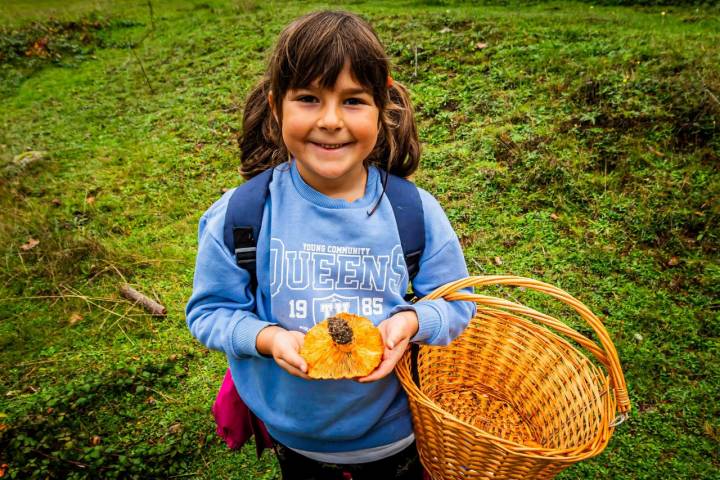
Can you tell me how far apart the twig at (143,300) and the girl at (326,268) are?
199cm

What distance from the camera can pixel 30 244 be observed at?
4.09m

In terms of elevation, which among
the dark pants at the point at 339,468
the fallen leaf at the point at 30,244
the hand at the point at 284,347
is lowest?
the fallen leaf at the point at 30,244

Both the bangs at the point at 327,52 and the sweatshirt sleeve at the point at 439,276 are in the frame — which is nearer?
the bangs at the point at 327,52

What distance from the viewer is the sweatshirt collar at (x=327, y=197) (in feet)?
5.40

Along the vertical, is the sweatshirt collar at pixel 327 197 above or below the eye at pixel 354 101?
below

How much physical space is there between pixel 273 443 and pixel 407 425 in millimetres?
585

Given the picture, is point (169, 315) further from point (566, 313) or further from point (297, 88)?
point (566, 313)

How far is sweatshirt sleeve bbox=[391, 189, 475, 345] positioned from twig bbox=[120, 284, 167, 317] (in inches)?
93.5

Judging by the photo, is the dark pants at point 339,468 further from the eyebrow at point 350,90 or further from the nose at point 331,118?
the eyebrow at point 350,90

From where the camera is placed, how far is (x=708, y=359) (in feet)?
9.32

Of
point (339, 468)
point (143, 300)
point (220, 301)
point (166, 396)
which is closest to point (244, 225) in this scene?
point (220, 301)

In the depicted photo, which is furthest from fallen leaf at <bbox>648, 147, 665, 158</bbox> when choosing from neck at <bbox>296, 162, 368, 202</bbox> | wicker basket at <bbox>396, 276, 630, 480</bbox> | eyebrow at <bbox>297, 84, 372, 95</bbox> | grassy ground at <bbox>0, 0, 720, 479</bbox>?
eyebrow at <bbox>297, 84, 372, 95</bbox>

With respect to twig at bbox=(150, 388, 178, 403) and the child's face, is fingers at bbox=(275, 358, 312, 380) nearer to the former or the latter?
the child's face

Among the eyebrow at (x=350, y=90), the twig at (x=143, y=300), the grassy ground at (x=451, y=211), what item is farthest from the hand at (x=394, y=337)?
the twig at (x=143, y=300)
